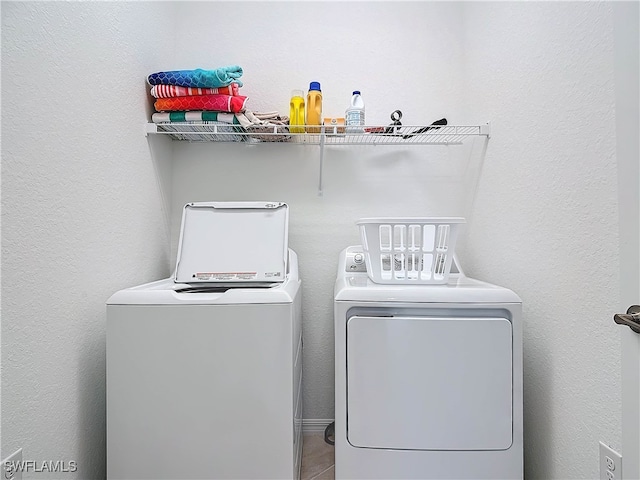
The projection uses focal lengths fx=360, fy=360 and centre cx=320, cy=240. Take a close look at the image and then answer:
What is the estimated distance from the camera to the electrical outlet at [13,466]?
88cm

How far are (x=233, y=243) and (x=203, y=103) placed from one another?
24.8 inches

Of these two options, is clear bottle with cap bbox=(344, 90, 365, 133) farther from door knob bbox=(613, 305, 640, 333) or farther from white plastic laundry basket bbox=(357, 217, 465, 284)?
door knob bbox=(613, 305, 640, 333)

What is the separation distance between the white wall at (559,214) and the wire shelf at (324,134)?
10.0 inches

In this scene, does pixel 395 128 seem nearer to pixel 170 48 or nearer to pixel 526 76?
pixel 526 76

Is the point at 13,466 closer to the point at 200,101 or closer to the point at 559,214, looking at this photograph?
the point at 200,101

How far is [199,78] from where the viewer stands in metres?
1.53

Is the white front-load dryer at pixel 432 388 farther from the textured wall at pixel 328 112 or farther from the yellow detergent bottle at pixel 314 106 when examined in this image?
the yellow detergent bottle at pixel 314 106

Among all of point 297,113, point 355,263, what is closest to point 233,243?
point 355,263

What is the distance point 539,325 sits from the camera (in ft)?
4.17

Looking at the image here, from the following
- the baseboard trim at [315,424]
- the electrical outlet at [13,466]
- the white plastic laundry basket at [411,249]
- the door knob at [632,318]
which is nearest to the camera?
the door knob at [632,318]

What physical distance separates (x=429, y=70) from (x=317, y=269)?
1207 mm

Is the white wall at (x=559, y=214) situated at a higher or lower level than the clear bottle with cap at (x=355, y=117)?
lower

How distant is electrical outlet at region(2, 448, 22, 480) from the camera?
2.88 ft

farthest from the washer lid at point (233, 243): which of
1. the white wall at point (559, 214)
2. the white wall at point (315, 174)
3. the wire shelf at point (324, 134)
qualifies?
the white wall at point (559, 214)
